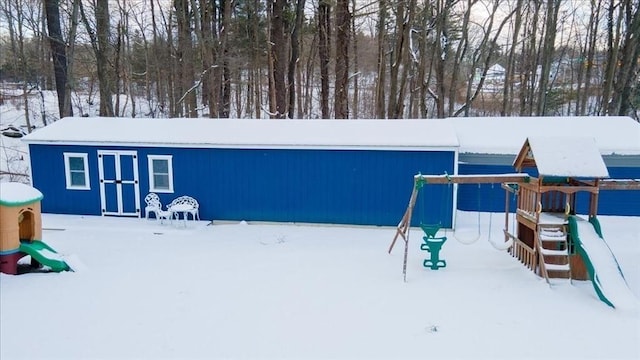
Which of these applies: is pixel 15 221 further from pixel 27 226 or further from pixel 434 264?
pixel 434 264

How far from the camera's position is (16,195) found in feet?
22.6

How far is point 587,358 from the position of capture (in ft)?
15.1

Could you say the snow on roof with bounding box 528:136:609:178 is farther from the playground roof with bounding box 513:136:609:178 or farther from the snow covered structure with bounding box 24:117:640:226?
the snow covered structure with bounding box 24:117:640:226

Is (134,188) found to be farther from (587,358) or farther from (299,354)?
(587,358)

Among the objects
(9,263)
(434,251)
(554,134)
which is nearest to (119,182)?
(9,263)

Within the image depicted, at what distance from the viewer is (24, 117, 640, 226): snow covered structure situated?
9469mm

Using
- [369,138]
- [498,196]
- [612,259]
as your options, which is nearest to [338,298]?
[612,259]

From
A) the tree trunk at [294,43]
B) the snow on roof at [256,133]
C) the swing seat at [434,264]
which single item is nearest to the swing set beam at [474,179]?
the swing seat at [434,264]

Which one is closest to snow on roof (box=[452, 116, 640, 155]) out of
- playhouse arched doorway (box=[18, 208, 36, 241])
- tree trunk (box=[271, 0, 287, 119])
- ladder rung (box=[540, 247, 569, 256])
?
ladder rung (box=[540, 247, 569, 256])

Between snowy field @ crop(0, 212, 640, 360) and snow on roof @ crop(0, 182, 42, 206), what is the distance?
1045mm

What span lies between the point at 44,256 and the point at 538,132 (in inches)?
399

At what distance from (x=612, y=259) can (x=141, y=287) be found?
20.9 feet

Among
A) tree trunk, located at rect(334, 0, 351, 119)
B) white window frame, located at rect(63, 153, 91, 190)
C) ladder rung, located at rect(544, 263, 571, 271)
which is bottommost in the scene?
ladder rung, located at rect(544, 263, 571, 271)

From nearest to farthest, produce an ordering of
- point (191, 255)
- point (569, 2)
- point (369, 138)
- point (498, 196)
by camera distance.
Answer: point (191, 255), point (369, 138), point (498, 196), point (569, 2)
